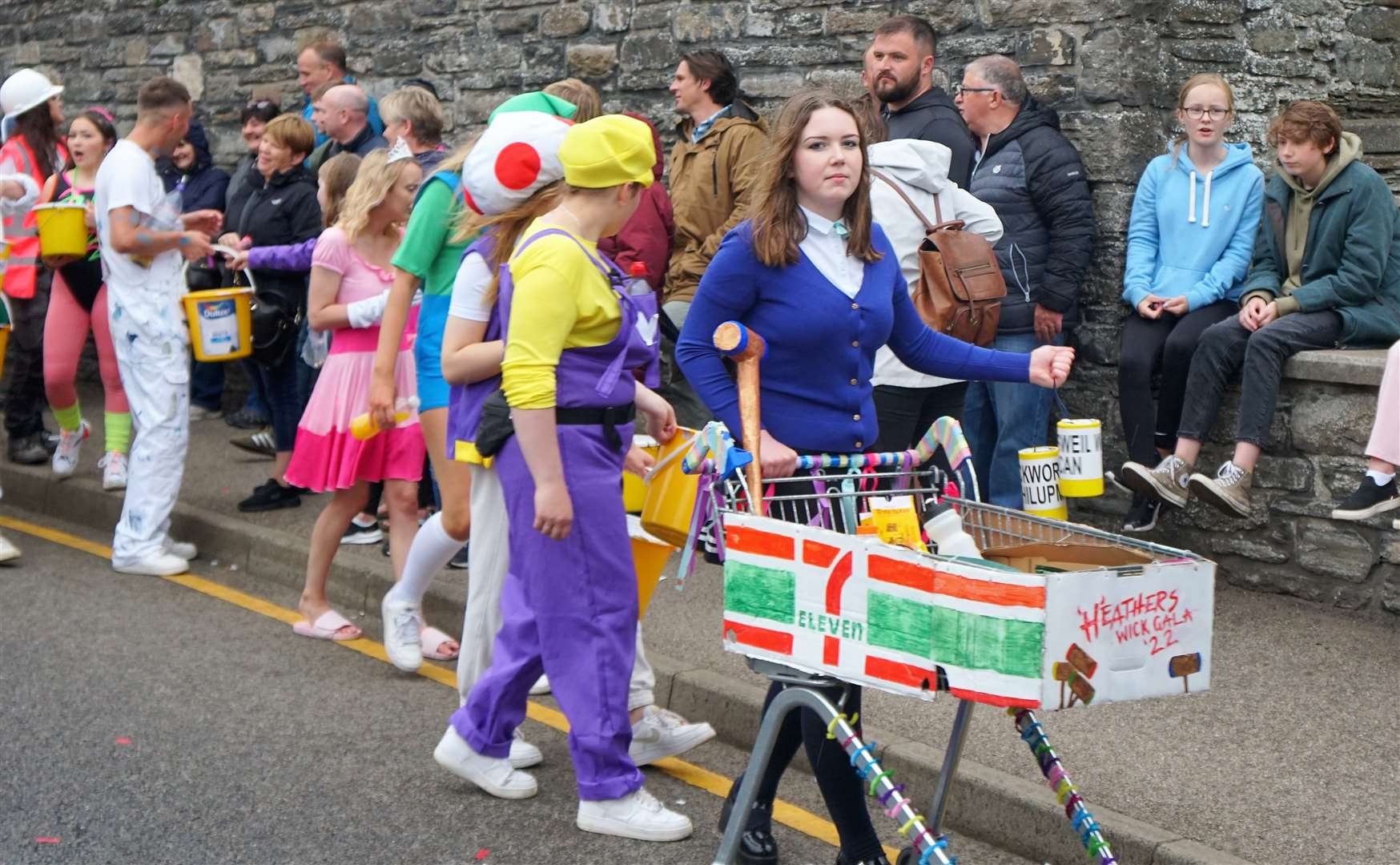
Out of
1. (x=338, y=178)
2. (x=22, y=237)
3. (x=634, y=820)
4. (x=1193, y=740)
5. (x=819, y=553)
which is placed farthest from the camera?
(x=22, y=237)

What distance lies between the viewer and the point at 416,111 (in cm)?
730

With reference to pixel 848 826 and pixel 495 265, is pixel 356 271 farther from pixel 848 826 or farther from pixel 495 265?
pixel 848 826

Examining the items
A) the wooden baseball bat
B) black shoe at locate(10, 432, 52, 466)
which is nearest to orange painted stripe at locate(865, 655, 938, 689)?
the wooden baseball bat

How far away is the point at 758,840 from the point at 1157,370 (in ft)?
12.7

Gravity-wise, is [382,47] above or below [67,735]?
above

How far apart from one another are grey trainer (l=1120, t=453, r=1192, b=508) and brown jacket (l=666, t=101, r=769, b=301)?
2176 millimetres

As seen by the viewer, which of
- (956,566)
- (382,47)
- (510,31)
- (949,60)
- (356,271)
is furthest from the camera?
(382,47)

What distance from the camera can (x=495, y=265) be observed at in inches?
202

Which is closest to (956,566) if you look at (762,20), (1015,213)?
(1015,213)

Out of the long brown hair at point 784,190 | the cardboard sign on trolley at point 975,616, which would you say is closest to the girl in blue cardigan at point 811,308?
the long brown hair at point 784,190

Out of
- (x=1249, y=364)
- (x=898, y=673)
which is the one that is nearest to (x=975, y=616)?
(x=898, y=673)

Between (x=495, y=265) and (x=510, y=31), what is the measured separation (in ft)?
19.7

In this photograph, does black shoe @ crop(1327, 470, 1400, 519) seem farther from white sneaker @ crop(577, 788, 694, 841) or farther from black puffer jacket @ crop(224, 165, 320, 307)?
black puffer jacket @ crop(224, 165, 320, 307)

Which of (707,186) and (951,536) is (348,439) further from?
(951,536)
